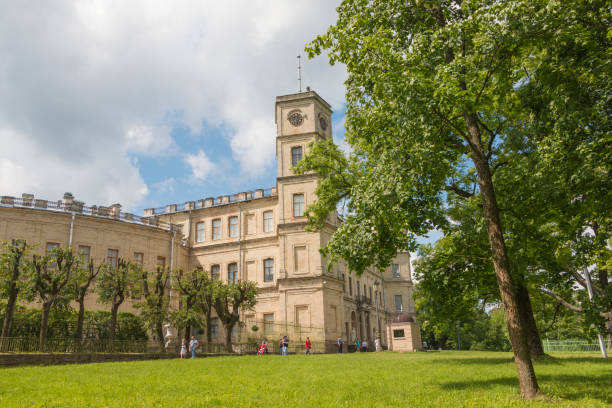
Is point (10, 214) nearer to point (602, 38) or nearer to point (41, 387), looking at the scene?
point (41, 387)

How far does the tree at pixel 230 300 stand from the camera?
97.9 ft

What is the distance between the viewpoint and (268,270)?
42719mm

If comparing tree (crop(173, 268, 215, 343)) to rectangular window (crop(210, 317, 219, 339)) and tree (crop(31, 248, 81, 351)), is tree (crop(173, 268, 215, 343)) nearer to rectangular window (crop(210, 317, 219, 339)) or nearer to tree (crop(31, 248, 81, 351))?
tree (crop(31, 248, 81, 351))

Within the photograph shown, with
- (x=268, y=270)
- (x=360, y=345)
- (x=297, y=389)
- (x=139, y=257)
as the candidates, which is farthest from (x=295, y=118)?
(x=297, y=389)

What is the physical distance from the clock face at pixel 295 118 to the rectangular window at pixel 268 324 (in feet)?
59.7

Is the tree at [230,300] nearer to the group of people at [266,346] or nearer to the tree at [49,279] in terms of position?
the group of people at [266,346]

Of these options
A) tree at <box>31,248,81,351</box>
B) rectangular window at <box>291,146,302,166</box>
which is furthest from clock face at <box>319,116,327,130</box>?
tree at <box>31,248,81,351</box>

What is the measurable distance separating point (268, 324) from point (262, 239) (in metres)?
8.26

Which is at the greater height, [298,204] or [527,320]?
[298,204]

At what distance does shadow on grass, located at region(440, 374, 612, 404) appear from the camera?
874 centimetres

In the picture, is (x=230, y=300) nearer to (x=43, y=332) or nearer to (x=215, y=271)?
(x=43, y=332)

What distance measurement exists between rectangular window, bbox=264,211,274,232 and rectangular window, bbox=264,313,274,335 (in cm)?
828

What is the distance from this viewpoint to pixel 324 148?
20.2 meters

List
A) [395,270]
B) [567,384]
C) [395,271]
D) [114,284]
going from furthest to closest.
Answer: [395,270] → [395,271] → [114,284] → [567,384]
